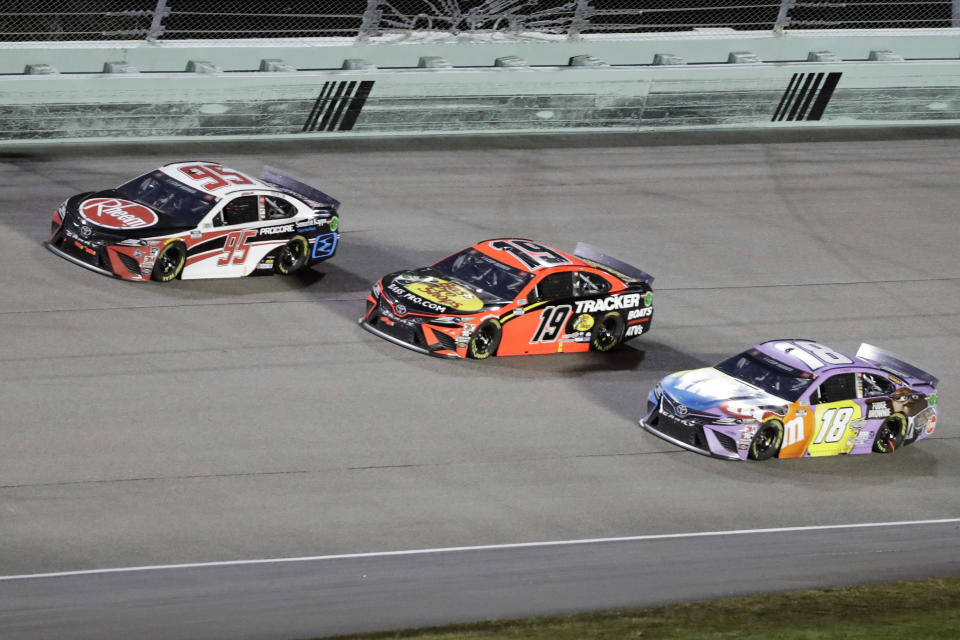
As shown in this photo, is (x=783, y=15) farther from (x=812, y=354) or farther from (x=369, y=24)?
(x=812, y=354)

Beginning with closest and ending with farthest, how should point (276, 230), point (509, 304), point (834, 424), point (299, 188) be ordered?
1. point (834, 424)
2. point (509, 304)
3. point (276, 230)
4. point (299, 188)

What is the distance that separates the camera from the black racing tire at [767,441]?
16.3 m

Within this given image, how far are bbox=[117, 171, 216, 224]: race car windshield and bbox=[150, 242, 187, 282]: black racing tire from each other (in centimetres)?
36

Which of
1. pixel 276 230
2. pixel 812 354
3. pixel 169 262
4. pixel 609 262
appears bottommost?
pixel 169 262

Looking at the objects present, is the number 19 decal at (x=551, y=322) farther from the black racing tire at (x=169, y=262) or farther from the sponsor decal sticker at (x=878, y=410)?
the black racing tire at (x=169, y=262)

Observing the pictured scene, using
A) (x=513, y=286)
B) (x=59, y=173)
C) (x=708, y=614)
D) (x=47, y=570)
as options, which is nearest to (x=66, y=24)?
(x=59, y=173)

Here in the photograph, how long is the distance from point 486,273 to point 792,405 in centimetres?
423

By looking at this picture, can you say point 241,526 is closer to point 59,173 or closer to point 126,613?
point 126,613

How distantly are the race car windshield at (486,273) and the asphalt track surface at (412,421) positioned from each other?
95 cm

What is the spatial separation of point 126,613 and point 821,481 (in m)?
7.33

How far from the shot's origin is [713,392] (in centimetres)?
1658

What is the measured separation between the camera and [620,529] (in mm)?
14609

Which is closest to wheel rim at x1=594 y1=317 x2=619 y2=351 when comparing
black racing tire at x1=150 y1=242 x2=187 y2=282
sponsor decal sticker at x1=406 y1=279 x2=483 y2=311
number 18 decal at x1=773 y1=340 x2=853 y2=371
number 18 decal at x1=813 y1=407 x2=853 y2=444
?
sponsor decal sticker at x1=406 y1=279 x2=483 y2=311

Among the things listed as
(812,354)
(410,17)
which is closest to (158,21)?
(410,17)
